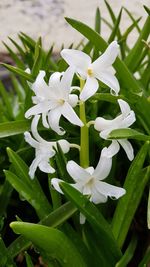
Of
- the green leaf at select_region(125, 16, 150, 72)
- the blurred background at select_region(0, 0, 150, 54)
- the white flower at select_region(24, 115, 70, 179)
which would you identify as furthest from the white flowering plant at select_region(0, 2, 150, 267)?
the blurred background at select_region(0, 0, 150, 54)

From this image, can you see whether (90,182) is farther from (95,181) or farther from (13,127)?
A: (13,127)

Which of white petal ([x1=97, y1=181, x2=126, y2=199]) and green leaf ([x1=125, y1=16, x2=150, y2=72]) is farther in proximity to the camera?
green leaf ([x1=125, y1=16, x2=150, y2=72])

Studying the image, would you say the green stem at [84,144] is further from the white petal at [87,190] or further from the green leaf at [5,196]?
the green leaf at [5,196]

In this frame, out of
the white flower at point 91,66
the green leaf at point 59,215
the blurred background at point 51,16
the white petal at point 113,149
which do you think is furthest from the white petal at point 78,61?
the blurred background at point 51,16

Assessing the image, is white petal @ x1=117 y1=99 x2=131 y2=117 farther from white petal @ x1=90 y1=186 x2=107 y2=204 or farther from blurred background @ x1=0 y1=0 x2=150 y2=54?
blurred background @ x1=0 y1=0 x2=150 y2=54

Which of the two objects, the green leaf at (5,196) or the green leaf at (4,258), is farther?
the green leaf at (5,196)

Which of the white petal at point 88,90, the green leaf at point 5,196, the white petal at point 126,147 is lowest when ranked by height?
the green leaf at point 5,196

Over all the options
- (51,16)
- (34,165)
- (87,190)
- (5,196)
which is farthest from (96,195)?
(51,16)
